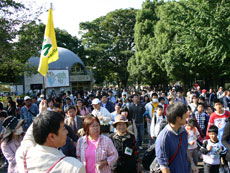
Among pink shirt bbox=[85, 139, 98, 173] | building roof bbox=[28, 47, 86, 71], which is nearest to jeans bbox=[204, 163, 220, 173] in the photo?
pink shirt bbox=[85, 139, 98, 173]

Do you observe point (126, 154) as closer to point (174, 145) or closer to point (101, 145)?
point (101, 145)

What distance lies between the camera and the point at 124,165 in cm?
358

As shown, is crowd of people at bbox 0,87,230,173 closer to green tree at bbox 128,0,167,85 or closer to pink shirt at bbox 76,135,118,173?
pink shirt at bbox 76,135,118,173

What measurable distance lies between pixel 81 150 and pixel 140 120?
477 centimetres

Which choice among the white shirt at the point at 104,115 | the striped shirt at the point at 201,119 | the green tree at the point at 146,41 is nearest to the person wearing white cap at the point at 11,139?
the white shirt at the point at 104,115

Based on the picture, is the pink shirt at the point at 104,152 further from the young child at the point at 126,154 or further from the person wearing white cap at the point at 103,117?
the person wearing white cap at the point at 103,117

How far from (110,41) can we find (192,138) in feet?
123

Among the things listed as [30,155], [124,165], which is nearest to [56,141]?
[30,155]

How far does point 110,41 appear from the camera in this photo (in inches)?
1625

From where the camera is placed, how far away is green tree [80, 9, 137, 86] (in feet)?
134

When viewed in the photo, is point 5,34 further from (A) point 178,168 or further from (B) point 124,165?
(A) point 178,168

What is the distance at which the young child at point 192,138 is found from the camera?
4895 millimetres

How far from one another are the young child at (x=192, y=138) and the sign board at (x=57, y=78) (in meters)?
26.8

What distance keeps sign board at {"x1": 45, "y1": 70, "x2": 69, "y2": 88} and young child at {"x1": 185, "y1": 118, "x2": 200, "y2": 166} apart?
2684 cm
